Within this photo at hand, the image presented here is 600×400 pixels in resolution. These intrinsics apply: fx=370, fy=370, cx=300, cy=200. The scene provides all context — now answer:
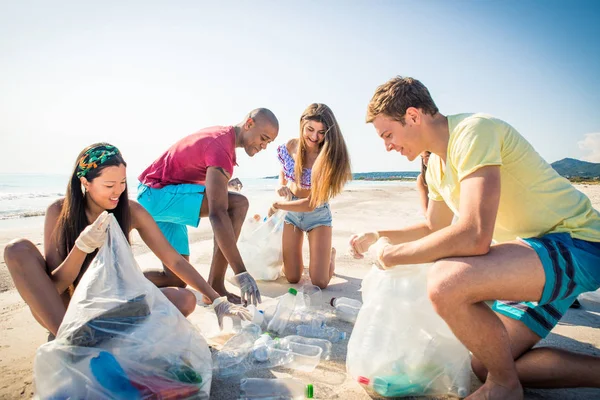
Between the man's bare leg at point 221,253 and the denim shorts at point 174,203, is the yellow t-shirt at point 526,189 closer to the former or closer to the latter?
the man's bare leg at point 221,253

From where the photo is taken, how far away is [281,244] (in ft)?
13.4

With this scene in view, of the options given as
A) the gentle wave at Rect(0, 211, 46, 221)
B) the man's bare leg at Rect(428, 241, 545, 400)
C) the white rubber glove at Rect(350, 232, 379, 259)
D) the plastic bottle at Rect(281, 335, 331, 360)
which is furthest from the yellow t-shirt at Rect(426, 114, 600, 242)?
the gentle wave at Rect(0, 211, 46, 221)

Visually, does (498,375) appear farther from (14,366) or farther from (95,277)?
(14,366)

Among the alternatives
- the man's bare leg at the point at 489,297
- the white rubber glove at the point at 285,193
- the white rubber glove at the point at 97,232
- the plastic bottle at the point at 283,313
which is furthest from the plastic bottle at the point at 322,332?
the white rubber glove at the point at 285,193

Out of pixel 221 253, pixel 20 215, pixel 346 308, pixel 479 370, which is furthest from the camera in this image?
pixel 20 215

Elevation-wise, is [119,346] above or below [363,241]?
below

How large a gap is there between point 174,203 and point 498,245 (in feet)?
8.29

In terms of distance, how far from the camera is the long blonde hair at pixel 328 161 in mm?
3652

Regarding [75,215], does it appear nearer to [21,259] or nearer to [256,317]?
[21,259]

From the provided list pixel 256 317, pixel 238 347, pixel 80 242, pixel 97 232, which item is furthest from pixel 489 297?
pixel 80 242

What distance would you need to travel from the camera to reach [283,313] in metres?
2.79

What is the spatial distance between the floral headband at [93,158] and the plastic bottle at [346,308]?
198 centimetres

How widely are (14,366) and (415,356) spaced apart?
215 cm

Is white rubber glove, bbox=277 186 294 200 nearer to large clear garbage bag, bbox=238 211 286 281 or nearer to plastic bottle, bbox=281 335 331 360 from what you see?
large clear garbage bag, bbox=238 211 286 281
